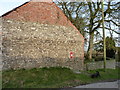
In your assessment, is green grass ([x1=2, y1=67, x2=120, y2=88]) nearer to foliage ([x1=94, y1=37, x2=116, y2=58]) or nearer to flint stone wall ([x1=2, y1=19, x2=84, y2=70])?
flint stone wall ([x1=2, y1=19, x2=84, y2=70])

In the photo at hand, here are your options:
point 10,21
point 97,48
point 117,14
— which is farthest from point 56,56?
point 97,48

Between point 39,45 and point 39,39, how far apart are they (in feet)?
1.89

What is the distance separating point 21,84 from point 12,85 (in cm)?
62

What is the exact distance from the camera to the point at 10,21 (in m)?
12.1

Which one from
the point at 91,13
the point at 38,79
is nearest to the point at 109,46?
the point at 91,13

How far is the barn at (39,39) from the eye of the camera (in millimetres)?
11883

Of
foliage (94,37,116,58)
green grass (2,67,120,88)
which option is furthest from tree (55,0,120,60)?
green grass (2,67,120,88)

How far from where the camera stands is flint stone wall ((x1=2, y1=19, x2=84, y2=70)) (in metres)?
11.8

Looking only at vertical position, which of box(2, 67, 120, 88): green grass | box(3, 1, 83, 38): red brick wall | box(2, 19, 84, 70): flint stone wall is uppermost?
box(3, 1, 83, 38): red brick wall

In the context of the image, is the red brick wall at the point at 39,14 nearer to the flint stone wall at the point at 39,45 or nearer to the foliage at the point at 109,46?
the flint stone wall at the point at 39,45

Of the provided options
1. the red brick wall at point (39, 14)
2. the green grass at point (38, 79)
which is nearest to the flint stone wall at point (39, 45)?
the red brick wall at point (39, 14)

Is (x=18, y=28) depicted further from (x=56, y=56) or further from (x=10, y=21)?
(x=56, y=56)

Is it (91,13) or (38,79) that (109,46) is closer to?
(91,13)

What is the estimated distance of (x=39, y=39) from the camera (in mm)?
13125
